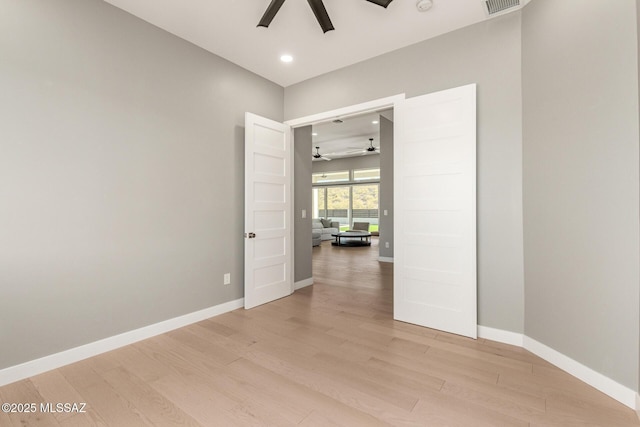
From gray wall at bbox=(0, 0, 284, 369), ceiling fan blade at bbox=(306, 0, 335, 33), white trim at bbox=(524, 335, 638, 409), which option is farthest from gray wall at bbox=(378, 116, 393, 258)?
ceiling fan blade at bbox=(306, 0, 335, 33)

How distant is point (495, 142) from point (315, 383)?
2582 mm

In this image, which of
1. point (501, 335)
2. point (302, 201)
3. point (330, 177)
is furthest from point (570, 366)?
point (330, 177)

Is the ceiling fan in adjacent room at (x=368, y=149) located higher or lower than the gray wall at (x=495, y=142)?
higher

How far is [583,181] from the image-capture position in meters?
2.04

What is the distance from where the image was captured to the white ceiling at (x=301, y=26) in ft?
8.42

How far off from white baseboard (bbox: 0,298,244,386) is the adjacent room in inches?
0.6

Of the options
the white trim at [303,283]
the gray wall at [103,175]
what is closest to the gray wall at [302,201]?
the white trim at [303,283]

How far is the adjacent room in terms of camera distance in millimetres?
1830

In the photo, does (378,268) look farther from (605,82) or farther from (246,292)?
(605,82)

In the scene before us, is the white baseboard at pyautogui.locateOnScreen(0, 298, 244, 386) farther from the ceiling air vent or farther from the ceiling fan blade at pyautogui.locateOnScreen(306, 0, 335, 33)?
the ceiling air vent

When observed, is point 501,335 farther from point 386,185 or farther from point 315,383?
point 386,185

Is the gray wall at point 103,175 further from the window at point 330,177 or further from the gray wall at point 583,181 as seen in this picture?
the window at point 330,177

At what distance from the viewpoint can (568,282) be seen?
2150 millimetres

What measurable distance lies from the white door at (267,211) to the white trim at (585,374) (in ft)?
9.11
